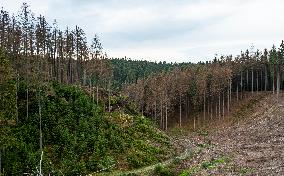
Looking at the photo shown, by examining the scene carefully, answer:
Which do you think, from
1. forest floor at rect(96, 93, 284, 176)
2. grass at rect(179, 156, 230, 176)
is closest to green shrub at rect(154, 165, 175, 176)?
forest floor at rect(96, 93, 284, 176)

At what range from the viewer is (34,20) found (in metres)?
72.4

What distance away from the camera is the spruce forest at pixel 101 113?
4522 centimetres

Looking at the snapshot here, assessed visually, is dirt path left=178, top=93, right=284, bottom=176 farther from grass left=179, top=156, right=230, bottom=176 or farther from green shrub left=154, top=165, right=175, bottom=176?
green shrub left=154, top=165, right=175, bottom=176

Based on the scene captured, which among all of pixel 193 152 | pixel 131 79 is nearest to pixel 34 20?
pixel 193 152

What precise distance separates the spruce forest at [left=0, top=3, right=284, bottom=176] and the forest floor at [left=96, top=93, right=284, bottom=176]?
256 mm

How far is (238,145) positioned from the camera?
218 feet

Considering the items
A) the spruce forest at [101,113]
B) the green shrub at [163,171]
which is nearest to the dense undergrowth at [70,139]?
the spruce forest at [101,113]

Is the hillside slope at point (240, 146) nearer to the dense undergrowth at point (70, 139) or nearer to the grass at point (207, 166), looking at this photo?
the grass at point (207, 166)

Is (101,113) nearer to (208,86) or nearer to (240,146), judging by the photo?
(240,146)

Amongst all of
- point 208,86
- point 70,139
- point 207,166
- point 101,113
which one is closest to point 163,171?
point 207,166

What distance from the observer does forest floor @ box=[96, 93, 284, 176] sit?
43.9 m

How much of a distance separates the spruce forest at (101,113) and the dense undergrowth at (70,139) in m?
0.12

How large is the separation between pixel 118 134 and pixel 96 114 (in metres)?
4.53

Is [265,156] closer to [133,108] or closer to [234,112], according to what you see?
[133,108]
